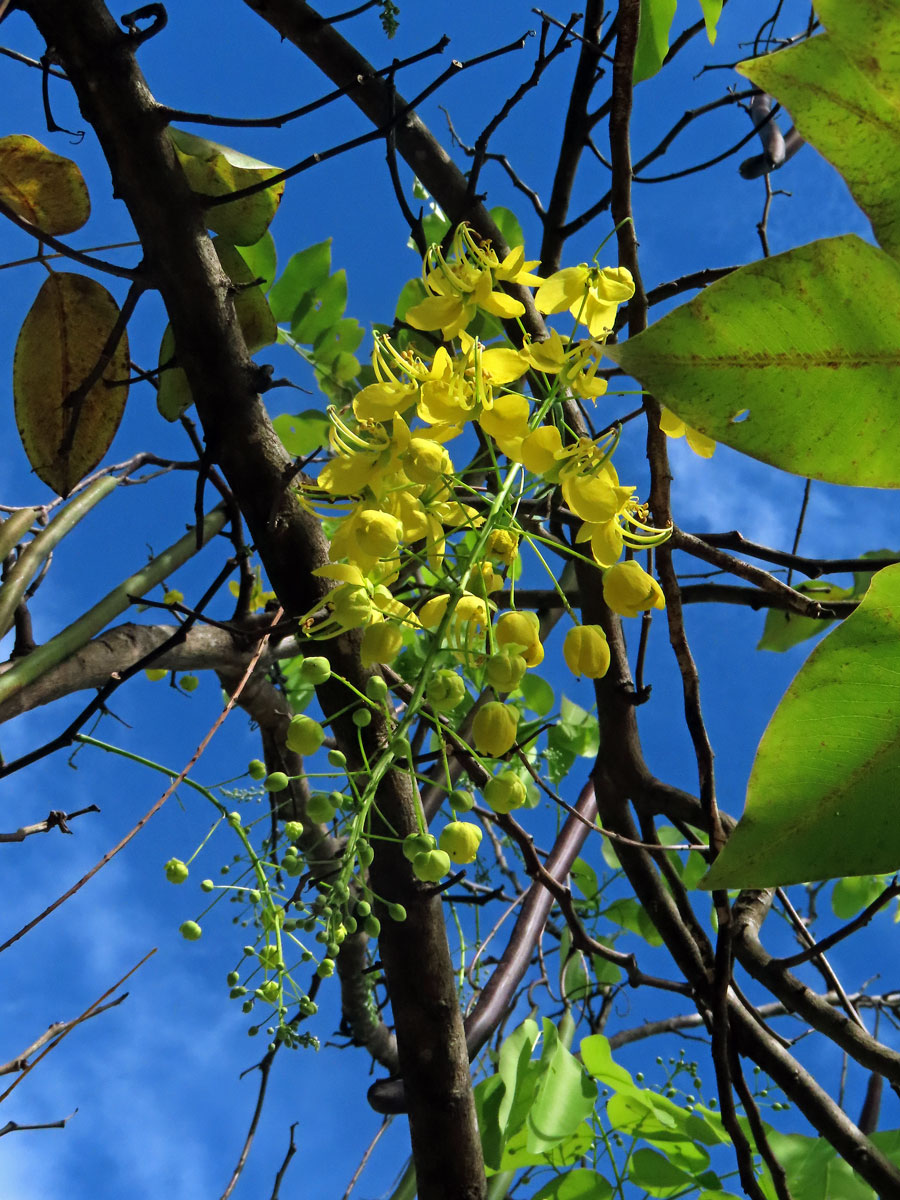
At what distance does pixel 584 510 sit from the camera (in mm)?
484

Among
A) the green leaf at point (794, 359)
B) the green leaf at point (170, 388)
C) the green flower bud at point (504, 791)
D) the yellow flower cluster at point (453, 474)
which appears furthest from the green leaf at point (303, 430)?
the green leaf at point (794, 359)

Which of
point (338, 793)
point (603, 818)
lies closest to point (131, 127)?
point (338, 793)

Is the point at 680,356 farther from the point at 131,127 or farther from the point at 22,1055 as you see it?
the point at 22,1055

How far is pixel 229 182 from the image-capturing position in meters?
0.76

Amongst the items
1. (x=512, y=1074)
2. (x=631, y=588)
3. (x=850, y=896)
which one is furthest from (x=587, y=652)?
(x=850, y=896)

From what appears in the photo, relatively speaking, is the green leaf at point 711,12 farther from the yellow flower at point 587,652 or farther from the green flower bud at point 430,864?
the green flower bud at point 430,864

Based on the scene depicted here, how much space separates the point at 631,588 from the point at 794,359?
17cm

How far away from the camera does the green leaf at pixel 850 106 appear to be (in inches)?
14.5

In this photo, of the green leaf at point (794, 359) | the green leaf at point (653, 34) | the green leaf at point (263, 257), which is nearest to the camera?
the green leaf at point (794, 359)

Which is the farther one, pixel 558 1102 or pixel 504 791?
pixel 558 1102

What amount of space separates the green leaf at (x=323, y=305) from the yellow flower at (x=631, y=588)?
75cm

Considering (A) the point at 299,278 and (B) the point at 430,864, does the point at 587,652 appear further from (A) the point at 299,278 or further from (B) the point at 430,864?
(A) the point at 299,278

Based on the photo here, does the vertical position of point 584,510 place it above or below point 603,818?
below

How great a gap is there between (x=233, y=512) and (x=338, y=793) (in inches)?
18.3
